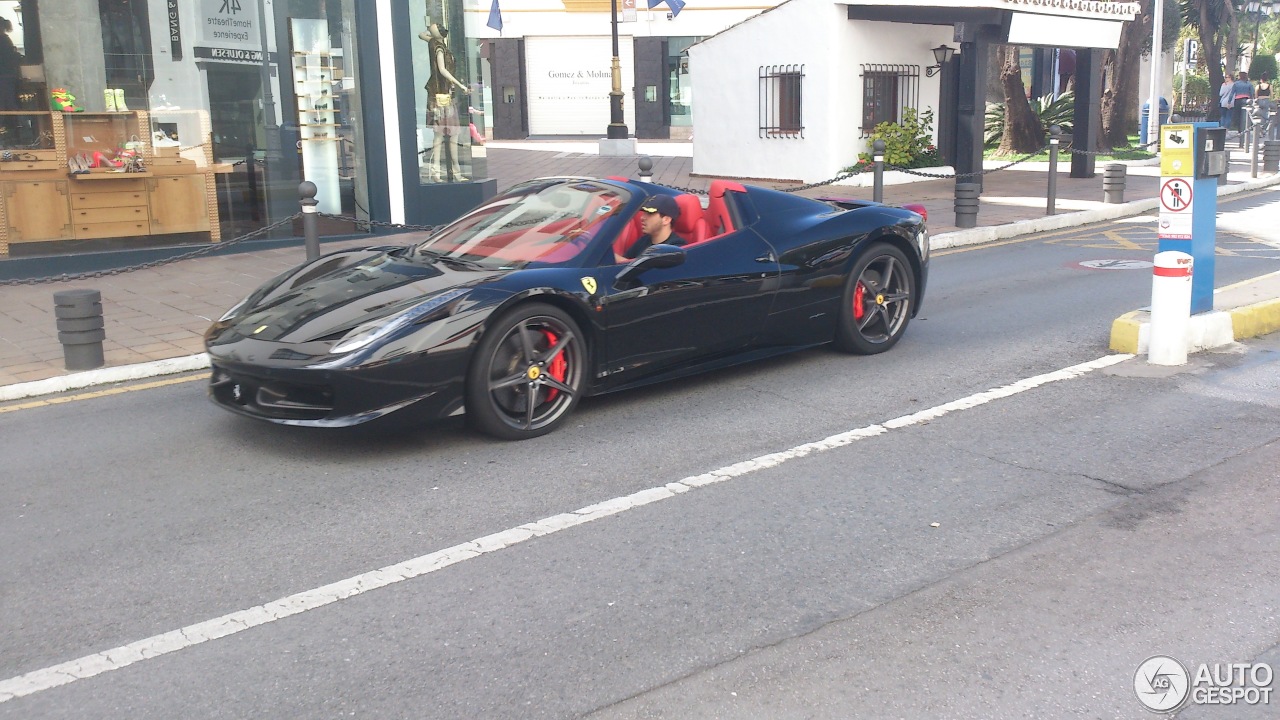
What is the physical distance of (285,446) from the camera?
5777mm

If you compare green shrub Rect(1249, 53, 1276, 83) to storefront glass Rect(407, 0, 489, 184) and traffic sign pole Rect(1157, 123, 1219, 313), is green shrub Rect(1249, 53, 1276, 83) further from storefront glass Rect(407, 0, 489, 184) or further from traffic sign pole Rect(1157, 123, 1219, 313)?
traffic sign pole Rect(1157, 123, 1219, 313)

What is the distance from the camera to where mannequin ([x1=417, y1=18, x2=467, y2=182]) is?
15.1 m

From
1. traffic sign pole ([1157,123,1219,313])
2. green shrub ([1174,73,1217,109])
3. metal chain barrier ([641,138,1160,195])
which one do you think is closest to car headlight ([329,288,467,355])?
metal chain barrier ([641,138,1160,195])

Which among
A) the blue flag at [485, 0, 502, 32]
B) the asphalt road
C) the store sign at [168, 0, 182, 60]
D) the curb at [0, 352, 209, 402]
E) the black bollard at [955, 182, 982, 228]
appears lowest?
the asphalt road

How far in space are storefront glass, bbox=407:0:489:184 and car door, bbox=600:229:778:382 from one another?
30.0 ft

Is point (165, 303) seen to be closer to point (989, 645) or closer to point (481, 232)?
point (481, 232)

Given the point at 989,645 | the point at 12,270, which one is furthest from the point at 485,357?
the point at 12,270

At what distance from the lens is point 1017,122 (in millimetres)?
26281

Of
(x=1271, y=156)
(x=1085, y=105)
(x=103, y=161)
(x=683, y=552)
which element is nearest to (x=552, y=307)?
(x=683, y=552)

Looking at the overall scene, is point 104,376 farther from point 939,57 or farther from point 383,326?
point 939,57

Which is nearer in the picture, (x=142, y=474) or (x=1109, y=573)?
(x=1109, y=573)

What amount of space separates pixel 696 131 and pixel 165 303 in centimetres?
1509

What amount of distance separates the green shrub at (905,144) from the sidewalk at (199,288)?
0.45 m

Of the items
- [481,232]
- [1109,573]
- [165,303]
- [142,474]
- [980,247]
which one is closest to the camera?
[1109,573]
